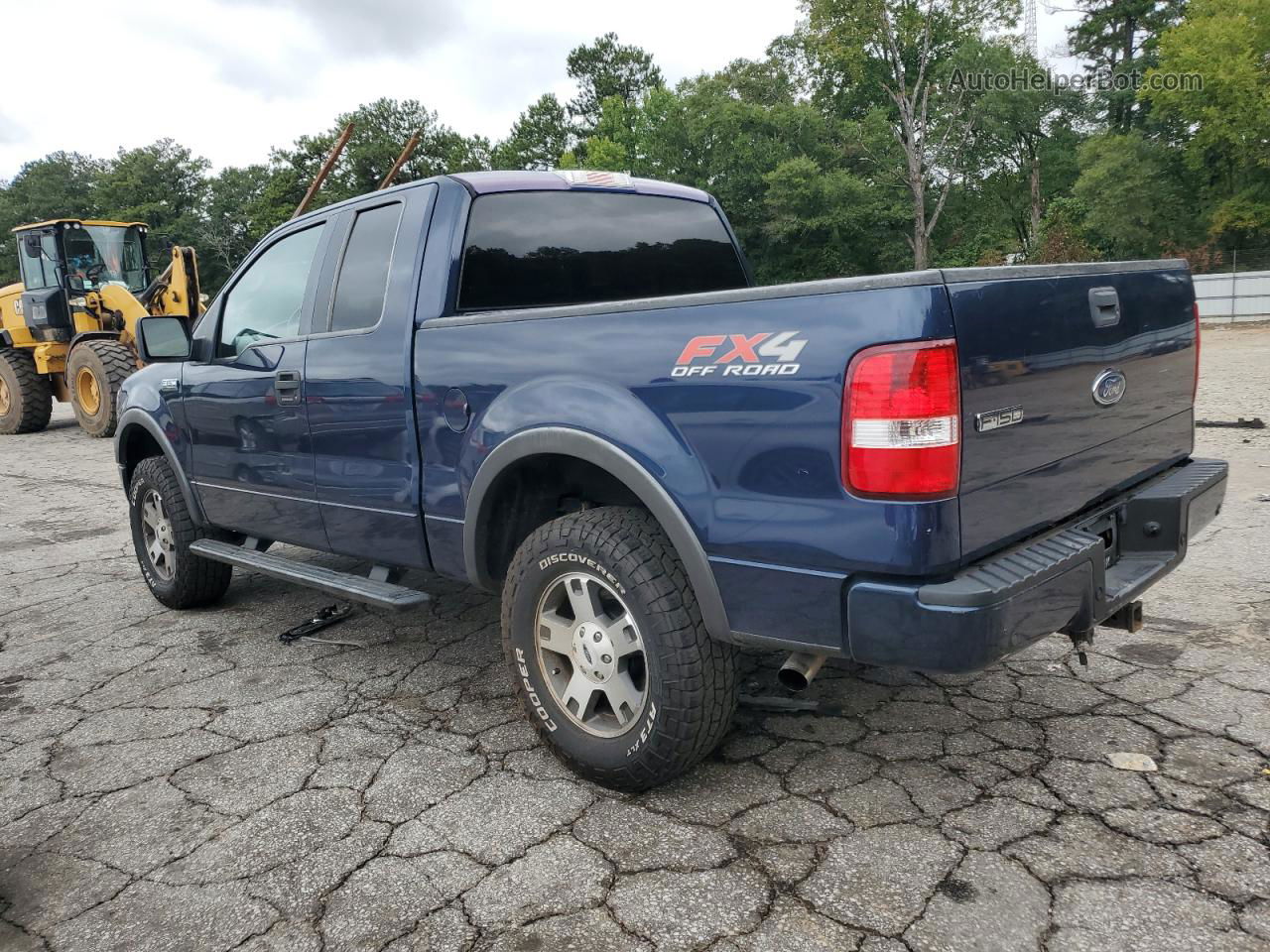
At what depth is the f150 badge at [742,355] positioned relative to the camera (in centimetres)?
220

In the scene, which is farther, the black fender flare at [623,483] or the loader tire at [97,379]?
the loader tire at [97,379]

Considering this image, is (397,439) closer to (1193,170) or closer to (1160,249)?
(1160,249)

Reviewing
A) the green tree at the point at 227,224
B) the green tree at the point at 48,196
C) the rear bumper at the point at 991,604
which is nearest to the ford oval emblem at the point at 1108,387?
the rear bumper at the point at 991,604

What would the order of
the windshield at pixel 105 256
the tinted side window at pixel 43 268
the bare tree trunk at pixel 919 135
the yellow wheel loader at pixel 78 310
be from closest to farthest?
the yellow wheel loader at pixel 78 310
the tinted side window at pixel 43 268
the windshield at pixel 105 256
the bare tree trunk at pixel 919 135

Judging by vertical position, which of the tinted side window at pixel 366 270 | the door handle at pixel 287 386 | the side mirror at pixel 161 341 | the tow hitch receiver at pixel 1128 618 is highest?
the tinted side window at pixel 366 270

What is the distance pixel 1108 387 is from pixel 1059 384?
337 mm

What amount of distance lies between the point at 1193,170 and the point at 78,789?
4264 centimetres

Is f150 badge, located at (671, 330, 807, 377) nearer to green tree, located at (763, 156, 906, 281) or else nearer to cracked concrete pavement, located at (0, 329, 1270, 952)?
cracked concrete pavement, located at (0, 329, 1270, 952)

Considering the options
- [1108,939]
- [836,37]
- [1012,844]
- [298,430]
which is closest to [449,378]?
[298,430]

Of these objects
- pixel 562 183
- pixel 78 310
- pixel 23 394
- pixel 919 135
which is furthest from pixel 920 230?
pixel 562 183

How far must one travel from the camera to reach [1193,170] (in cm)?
3603

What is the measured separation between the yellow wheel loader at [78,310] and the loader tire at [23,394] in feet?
0.05

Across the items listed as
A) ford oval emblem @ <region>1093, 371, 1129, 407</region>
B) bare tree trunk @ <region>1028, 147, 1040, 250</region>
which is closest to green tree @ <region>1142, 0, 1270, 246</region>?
bare tree trunk @ <region>1028, 147, 1040, 250</region>

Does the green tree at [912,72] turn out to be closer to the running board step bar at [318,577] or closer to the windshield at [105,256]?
the windshield at [105,256]
